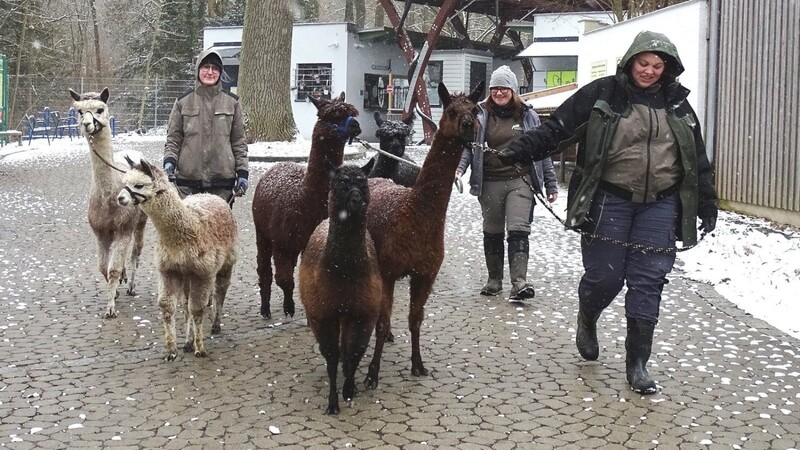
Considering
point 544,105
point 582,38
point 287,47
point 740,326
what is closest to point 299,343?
point 740,326

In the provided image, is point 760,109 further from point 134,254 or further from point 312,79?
point 312,79

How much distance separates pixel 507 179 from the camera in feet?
25.2

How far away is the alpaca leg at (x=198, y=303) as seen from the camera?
5.79 metres

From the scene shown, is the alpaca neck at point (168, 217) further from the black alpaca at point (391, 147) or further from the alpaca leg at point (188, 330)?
the black alpaca at point (391, 147)

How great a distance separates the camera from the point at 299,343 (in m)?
6.19

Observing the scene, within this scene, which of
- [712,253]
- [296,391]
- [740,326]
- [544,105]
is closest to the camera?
[296,391]

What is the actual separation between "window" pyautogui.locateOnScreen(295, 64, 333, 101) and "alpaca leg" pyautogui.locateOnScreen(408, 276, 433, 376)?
27592mm

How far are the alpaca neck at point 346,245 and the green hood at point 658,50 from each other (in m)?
1.85

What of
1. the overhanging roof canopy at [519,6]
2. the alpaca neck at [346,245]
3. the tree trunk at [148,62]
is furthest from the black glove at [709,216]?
the tree trunk at [148,62]

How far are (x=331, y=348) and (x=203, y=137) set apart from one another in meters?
2.91

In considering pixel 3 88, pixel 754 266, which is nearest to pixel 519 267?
pixel 754 266

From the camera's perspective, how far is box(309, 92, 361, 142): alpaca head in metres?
6.00

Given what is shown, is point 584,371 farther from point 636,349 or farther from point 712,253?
point 712,253

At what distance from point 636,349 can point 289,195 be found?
9.12 feet
